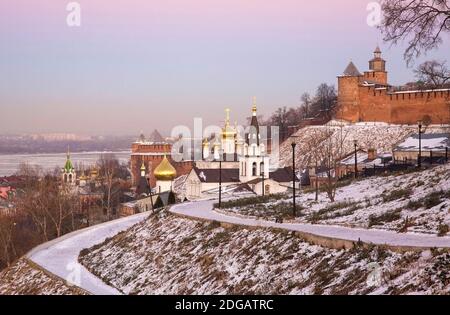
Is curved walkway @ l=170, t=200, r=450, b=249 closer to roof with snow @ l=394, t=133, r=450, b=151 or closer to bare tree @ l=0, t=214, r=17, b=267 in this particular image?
bare tree @ l=0, t=214, r=17, b=267

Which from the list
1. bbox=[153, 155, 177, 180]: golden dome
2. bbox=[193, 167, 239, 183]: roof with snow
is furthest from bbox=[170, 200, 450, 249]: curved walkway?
bbox=[153, 155, 177, 180]: golden dome

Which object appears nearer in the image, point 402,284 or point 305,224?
point 402,284

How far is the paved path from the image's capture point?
22438 millimetres

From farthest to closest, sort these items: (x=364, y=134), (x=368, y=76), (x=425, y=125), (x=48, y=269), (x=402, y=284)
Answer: (x=368, y=76)
(x=364, y=134)
(x=425, y=125)
(x=48, y=269)
(x=402, y=284)

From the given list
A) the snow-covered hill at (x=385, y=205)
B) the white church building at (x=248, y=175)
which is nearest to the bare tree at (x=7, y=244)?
the snow-covered hill at (x=385, y=205)

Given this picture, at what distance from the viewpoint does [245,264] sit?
1922 centimetres

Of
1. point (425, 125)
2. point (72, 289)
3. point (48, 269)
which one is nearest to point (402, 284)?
point (72, 289)

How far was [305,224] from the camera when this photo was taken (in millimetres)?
22172

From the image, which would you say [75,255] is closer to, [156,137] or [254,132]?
[254,132]

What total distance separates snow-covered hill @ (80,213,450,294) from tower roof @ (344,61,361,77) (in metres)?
54.4
